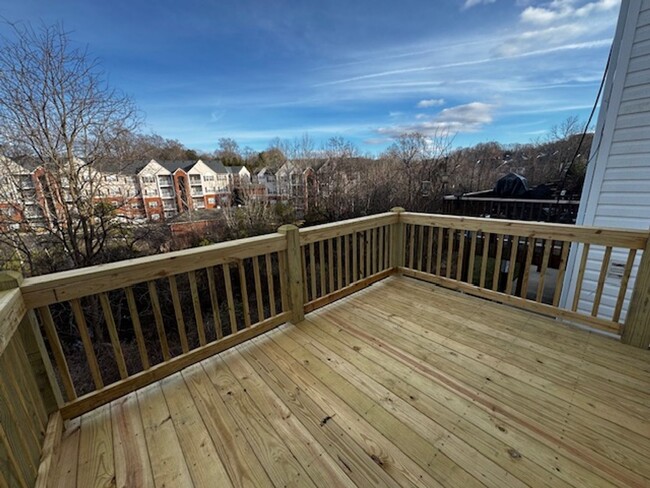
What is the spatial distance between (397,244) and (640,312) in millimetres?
2232

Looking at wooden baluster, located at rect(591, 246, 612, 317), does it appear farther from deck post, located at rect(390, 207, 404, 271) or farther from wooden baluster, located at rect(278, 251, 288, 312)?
wooden baluster, located at rect(278, 251, 288, 312)

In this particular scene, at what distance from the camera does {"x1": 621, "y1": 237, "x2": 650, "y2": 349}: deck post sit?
2.15m

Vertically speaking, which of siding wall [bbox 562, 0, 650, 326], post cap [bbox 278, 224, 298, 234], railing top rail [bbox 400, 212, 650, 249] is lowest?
railing top rail [bbox 400, 212, 650, 249]

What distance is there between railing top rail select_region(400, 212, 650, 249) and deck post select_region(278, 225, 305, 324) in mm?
1725

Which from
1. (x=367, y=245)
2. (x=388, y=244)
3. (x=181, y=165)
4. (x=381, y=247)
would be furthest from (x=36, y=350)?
(x=181, y=165)

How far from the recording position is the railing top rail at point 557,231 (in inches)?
86.0

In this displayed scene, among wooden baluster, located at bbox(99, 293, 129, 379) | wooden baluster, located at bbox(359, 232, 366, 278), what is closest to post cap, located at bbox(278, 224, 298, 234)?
wooden baluster, located at bbox(359, 232, 366, 278)

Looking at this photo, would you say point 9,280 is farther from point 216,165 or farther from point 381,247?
point 216,165

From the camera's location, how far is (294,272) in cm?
261

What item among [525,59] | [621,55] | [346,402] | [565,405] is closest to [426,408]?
[346,402]

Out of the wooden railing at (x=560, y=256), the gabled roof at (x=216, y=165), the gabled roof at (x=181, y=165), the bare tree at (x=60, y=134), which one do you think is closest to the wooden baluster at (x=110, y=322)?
the wooden railing at (x=560, y=256)

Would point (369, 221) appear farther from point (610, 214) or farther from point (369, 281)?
point (610, 214)

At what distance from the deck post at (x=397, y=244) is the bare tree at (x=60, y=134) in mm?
6524

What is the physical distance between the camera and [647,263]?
6.98 feet
